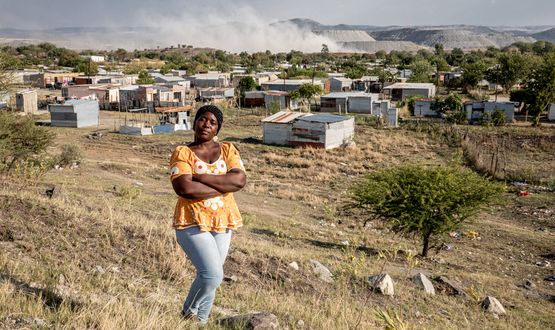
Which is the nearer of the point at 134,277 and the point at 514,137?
the point at 134,277

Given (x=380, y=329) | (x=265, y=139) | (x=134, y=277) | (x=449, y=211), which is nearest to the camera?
(x=380, y=329)

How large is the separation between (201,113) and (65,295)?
1702 mm

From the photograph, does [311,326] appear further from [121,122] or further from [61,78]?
[61,78]

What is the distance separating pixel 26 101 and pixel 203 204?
3485cm

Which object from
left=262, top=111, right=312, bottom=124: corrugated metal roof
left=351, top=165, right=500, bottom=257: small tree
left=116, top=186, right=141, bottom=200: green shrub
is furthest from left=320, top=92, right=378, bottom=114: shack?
left=116, top=186, right=141, bottom=200: green shrub

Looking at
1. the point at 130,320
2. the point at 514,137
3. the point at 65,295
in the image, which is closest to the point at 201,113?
the point at 130,320

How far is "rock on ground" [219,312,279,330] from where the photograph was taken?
3.68 m

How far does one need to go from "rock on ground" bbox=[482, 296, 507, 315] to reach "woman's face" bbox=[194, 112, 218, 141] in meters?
Answer: 5.69

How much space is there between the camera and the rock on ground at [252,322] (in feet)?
12.1

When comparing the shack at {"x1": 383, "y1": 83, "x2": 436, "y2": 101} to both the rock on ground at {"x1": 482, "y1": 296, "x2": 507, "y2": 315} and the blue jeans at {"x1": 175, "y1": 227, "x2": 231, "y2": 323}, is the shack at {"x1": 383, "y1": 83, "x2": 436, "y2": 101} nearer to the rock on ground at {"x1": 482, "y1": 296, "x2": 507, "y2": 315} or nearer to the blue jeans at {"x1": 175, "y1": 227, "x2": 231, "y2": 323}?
the rock on ground at {"x1": 482, "y1": 296, "x2": 507, "y2": 315}

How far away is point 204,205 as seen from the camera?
3346 mm

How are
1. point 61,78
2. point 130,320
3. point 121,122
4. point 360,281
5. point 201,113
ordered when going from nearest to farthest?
point 130,320 < point 201,113 < point 360,281 < point 121,122 < point 61,78

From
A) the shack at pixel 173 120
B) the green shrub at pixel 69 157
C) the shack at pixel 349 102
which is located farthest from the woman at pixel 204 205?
the shack at pixel 349 102

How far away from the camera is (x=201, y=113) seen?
11.8ft
